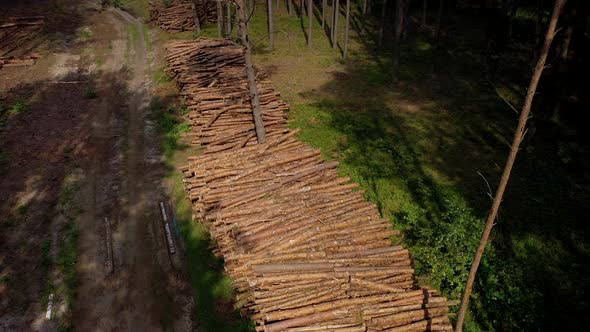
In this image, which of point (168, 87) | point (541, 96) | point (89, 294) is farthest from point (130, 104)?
point (541, 96)

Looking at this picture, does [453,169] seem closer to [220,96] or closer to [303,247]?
[303,247]

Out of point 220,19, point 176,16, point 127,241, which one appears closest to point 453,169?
point 127,241

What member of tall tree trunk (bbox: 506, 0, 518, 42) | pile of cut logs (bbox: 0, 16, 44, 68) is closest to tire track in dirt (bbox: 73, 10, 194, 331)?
pile of cut logs (bbox: 0, 16, 44, 68)

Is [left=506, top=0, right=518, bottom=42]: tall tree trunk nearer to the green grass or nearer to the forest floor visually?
the green grass

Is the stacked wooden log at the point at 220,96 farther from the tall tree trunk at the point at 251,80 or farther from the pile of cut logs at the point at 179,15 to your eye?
the pile of cut logs at the point at 179,15

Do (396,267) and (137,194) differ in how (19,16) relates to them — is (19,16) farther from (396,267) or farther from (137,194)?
(396,267)

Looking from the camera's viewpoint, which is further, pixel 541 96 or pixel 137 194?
pixel 541 96
